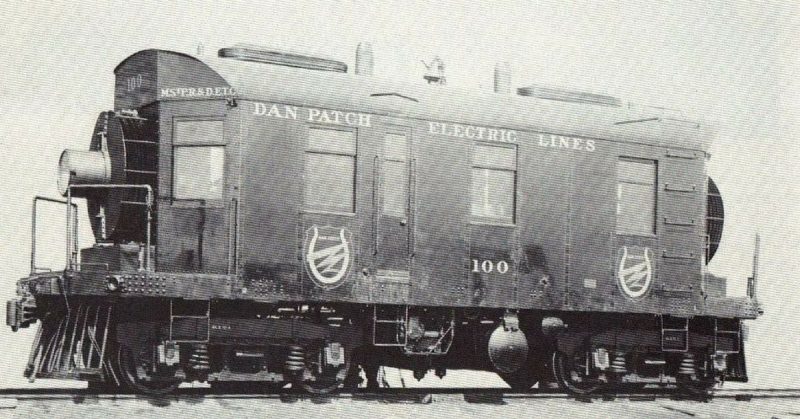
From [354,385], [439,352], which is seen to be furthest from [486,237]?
[354,385]

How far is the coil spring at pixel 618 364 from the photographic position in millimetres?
16778

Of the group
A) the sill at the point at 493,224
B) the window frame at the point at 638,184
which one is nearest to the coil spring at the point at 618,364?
the window frame at the point at 638,184

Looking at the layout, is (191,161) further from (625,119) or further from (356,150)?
(625,119)

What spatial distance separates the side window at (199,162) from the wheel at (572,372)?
565cm

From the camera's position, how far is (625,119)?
17391mm

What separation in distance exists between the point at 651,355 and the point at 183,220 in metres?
7.43

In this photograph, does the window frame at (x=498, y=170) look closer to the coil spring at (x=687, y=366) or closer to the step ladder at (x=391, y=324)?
the step ladder at (x=391, y=324)

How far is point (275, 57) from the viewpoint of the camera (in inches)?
601

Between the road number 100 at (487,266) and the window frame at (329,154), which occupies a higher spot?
the window frame at (329,154)

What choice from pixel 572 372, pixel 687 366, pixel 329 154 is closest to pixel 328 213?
pixel 329 154

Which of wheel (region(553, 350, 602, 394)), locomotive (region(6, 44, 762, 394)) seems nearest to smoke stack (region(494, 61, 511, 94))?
locomotive (region(6, 44, 762, 394))

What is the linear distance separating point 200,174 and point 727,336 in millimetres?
8591

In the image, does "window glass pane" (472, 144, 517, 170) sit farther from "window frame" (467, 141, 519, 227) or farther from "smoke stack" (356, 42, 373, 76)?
"smoke stack" (356, 42, 373, 76)

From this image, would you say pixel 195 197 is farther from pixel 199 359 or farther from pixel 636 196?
pixel 636 196
